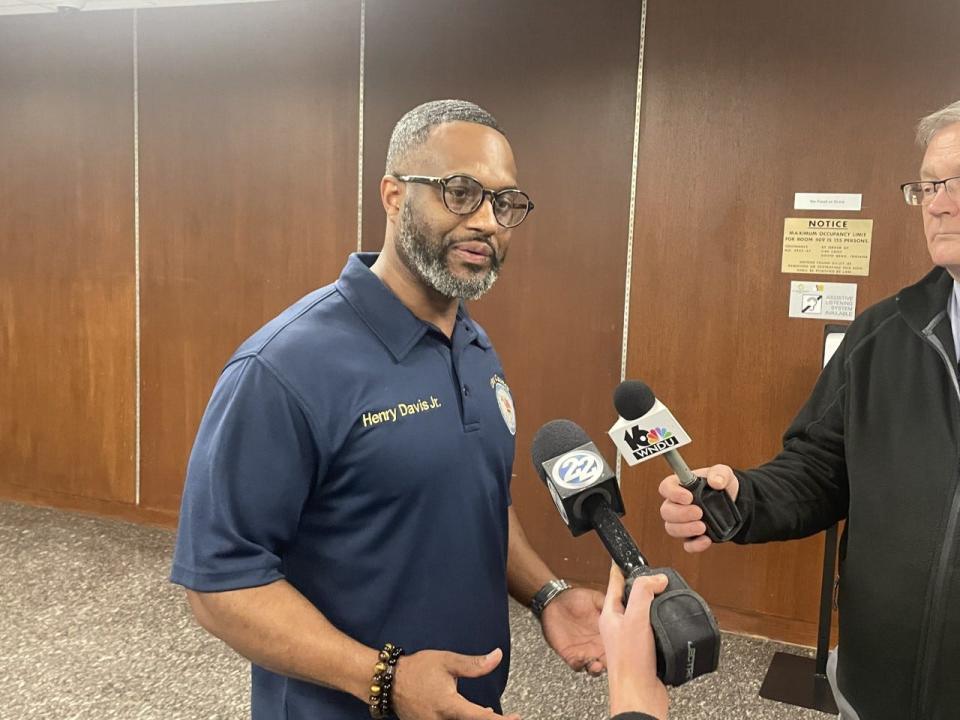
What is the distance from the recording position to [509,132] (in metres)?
3.30

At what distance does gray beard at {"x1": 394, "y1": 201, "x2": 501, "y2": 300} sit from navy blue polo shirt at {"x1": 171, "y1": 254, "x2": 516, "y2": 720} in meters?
0.07

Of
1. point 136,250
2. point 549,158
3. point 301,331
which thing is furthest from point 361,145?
point 301,331

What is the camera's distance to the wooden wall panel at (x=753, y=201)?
2838 millimetres

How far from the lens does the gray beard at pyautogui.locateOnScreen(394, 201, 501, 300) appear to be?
1.33 metres

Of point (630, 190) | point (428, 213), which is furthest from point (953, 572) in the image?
point (630, 190)

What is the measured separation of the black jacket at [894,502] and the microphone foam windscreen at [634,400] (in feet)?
1.32

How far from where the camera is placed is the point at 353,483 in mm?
1188

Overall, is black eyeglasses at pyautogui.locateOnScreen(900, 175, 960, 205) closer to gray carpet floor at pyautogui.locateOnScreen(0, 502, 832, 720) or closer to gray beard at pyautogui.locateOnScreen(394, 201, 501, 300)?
gray beard at pyautogui.locateOnScreen(394, 201, 501, 300)

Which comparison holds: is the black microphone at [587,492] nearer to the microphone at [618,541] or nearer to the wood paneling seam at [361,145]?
the microphone at [618,541]

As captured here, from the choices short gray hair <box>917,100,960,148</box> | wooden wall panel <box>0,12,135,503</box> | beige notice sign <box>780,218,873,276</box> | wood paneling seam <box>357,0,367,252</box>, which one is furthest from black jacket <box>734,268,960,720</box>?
wooden wall panel <box>0,12,135,503</box>

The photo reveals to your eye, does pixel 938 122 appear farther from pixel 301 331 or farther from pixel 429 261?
pixel 301 331

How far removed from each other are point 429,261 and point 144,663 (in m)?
2.24

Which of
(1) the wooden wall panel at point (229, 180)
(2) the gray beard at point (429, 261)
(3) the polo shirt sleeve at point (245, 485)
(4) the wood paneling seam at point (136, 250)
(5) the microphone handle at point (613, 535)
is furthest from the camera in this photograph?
(4) the wood paneling seam at point (136, 250)

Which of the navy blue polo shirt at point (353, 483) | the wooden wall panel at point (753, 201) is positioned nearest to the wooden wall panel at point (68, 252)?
the wooden wall panel at point (753, 201)
